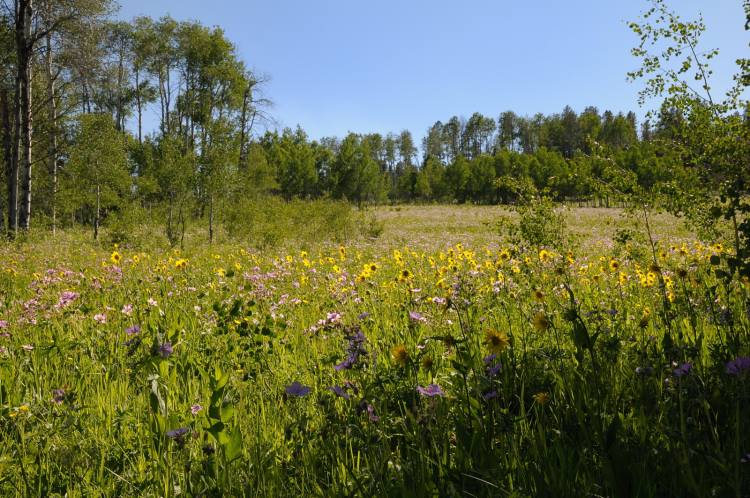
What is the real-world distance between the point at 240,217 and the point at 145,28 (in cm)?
2523

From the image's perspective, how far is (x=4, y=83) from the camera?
57.1 feet

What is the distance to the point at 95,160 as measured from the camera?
18.8 metres

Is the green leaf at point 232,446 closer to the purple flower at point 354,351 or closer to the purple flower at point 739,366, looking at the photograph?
the purple flower at point 354,351

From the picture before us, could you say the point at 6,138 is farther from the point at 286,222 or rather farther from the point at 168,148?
the point at 286,222

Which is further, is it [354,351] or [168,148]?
[168,148]

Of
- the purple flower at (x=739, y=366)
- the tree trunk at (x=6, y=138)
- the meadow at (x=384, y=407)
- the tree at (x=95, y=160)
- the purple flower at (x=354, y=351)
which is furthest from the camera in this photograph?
the tree trunk at (x=6, y=138)

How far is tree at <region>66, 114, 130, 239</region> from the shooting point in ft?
55.3

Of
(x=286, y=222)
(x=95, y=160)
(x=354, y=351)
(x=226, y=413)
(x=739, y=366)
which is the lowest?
(x=226, y=413)

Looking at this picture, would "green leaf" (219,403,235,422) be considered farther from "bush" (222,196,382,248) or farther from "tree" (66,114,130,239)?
"tree" (66,114,130,239)

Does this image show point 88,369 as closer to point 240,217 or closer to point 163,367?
point 163,367

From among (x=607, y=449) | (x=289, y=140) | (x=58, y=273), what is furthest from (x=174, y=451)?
(x=289, y=140)

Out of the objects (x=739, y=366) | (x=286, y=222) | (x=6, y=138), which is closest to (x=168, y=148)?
(x=286, y=222)

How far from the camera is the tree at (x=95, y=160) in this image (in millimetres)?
16844

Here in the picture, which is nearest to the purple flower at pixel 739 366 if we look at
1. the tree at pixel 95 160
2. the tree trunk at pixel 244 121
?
the tree at pixel 95 160
